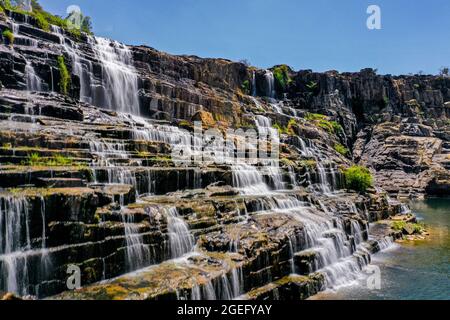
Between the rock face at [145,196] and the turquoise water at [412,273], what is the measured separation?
1.19 metres

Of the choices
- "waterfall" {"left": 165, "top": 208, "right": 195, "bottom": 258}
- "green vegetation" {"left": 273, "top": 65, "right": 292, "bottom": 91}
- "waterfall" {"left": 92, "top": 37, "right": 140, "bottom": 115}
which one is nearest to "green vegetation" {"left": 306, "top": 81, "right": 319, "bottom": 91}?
"green vegetation" {"left": 273, "top": 65, "right": 292, "bottom": 91}

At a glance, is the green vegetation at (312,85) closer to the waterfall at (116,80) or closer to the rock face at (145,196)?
the rock face at (145,196)

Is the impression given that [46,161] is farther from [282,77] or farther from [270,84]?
[282,77]

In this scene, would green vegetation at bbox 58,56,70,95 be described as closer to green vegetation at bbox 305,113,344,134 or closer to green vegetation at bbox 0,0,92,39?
green vegetation at bbox 0,0,92,39

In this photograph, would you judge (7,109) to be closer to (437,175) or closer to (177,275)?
(177,275)

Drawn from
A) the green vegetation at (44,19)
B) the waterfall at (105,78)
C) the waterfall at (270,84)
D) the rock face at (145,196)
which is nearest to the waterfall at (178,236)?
the rock face at (145,196)

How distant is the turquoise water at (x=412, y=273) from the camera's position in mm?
15914

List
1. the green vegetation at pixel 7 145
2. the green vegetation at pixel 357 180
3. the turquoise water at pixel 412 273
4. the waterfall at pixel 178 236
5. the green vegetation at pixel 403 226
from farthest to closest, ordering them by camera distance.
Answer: the green vegetation at pixel 357 180 < the green vegetation at pixel 403 226 < the green vegetation at pixel 7 145 < the turquoise water at pixel 412 273 < the waterfall at pixel 178 236

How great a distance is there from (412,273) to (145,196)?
1525 centimetres

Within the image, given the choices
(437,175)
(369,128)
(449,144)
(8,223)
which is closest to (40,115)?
(8,223)

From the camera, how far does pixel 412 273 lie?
1891cm

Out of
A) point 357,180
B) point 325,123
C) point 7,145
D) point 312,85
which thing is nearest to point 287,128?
point 325,123

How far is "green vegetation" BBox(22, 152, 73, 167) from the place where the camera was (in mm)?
16109

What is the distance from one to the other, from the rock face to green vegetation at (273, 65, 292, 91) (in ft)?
77.0
